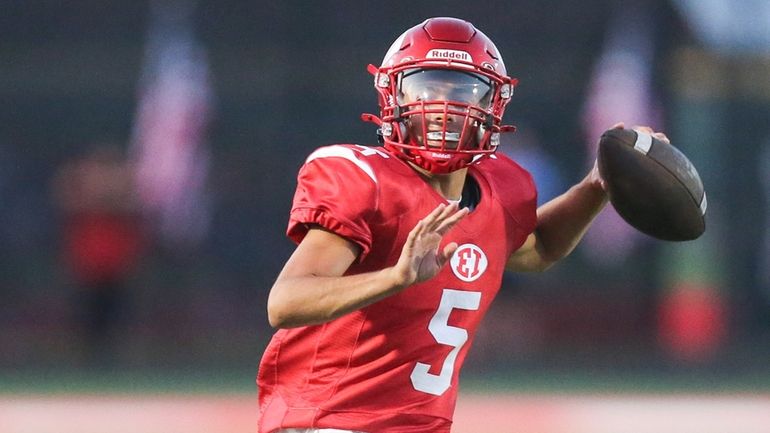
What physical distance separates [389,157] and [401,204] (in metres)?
0.17

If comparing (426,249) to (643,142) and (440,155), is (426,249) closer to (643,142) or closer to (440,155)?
(440,155)

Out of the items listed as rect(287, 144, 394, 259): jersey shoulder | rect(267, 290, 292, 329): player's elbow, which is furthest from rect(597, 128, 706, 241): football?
rect(267, 290, 292, 329): player's elbow

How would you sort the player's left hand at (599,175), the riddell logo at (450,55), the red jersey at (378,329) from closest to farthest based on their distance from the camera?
the red jersey at (378,329)
the riddell logo at (450,55)
the player's left hand at (599,175)

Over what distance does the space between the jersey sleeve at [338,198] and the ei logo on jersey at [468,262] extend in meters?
0.24

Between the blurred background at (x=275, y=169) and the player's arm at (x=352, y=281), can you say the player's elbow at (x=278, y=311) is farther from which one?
the blurred background at (x=275, y=169)

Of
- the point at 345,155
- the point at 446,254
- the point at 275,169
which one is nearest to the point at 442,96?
the point at 345,155

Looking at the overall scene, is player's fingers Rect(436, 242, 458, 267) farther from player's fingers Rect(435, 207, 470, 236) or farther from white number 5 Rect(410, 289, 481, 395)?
white number 5 Rect(410, 289, 481, 395)

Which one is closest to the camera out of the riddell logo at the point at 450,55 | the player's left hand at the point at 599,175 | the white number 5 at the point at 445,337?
the white number 5 at the point at 445,337

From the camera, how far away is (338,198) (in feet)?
9.74

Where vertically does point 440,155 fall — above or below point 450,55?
below

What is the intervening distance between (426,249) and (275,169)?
34.6 ft

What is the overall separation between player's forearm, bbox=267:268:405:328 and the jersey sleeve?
13 centimetres

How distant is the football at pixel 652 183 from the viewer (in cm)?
336

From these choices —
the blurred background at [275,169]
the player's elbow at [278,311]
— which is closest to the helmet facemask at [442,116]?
the player's elbow at [278,311]
